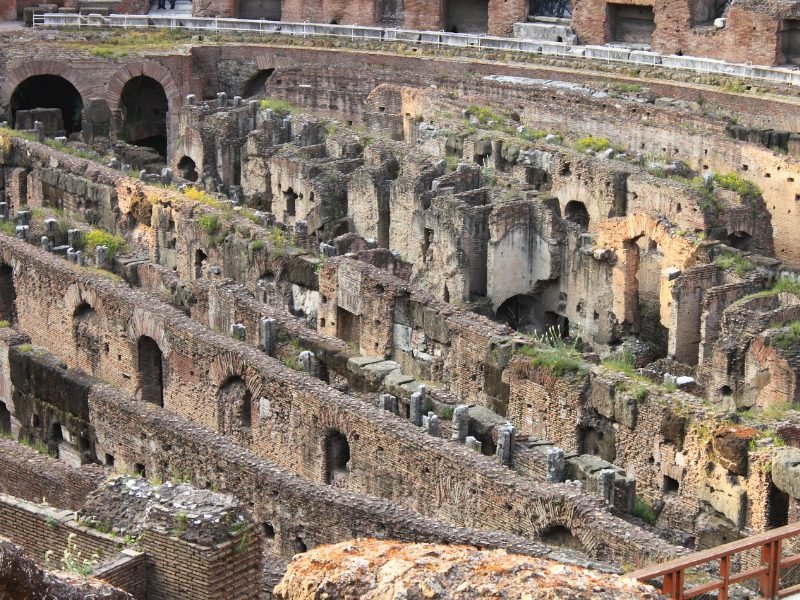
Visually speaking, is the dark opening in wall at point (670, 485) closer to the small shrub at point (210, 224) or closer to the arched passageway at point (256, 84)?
the small shrub at point (210, 224)

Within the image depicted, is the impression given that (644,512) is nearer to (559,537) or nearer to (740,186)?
(559,537)

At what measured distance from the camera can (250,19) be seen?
194 ft

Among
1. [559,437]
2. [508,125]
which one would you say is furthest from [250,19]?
[559,437]

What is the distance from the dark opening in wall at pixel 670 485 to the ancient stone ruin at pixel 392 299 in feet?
0.28

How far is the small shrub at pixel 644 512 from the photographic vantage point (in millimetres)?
27250

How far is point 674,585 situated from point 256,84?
39986 mm

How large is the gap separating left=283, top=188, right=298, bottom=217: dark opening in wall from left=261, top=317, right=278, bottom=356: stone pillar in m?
13.6

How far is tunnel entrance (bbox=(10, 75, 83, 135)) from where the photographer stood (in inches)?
2144

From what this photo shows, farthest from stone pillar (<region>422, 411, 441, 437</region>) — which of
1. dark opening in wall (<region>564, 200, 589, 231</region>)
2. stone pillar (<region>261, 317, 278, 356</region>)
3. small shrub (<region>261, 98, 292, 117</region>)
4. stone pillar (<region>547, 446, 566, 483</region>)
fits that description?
small shrub (<region>261, 98, 292, 117</region>)

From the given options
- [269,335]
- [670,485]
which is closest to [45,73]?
[269,335]

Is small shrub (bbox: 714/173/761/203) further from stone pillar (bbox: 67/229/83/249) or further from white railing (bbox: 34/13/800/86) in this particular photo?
stone pillar (bbox: 67/229/83/249)

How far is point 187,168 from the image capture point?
49750mm

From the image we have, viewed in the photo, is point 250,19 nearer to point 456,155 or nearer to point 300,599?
point 456,155

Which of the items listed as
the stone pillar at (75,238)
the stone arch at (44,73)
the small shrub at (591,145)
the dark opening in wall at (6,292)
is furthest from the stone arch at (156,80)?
the dark opening in wall at (6,292)
